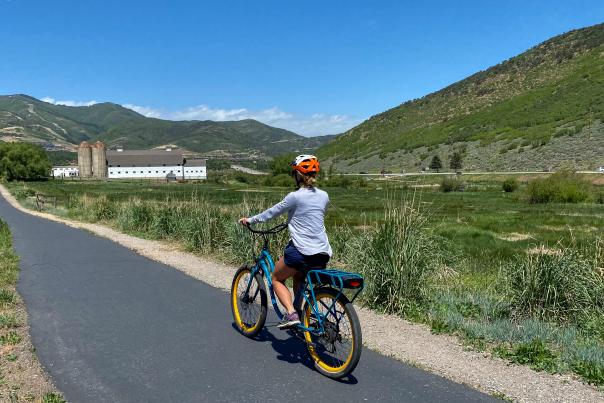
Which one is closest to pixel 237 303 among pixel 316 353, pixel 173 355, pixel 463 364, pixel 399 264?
pixel 173 355

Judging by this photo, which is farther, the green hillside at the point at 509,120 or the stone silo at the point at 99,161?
the stone silo at the point at 99,161

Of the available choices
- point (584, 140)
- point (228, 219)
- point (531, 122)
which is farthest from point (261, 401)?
point (531, 122)

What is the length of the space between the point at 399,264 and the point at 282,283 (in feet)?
9.61

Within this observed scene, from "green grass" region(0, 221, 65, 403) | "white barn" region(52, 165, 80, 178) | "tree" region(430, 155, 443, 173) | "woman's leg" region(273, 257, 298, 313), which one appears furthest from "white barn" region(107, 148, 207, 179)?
"woman's leg" region(273, 257, 298, 313)

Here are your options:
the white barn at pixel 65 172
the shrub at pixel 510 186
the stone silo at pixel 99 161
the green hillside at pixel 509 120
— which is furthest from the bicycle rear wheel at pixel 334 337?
the white barn at pixel 65 172

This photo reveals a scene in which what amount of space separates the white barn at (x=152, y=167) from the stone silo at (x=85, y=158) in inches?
222

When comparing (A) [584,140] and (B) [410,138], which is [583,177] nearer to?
(A) [584,140]

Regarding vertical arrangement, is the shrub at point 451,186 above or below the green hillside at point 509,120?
below

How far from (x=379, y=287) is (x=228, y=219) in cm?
802

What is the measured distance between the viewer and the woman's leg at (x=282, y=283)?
5711mm

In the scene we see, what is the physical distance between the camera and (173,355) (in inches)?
230

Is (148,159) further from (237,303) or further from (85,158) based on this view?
(237,303)

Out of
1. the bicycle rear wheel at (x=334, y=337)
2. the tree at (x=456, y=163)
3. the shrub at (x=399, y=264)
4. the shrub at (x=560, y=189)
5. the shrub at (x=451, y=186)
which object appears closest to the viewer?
the bicycle rear wheel at (x=334, y=337)

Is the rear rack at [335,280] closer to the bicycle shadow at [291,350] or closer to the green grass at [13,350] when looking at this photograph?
the bicycle shadow at [291,350]
